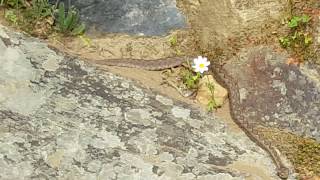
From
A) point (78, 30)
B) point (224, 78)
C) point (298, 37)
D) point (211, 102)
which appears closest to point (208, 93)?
point (211, 102)

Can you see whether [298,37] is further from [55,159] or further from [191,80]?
[55,159]

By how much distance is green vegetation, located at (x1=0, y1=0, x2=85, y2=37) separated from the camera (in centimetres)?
556

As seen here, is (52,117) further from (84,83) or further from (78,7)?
(78,7)

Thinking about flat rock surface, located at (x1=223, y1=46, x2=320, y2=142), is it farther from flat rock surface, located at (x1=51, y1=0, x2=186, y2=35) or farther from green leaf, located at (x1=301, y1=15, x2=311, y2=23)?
flat rock surface, located at (x1=51, y1=0, x2=186, y2=35)

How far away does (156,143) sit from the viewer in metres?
4.85

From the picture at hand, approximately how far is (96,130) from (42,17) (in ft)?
4.15

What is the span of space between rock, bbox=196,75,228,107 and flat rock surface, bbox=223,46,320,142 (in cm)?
9

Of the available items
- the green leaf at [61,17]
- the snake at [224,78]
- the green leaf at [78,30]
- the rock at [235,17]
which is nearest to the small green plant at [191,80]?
the snake at [224,78]

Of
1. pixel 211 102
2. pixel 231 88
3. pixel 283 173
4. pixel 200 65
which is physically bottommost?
pixel 283 173

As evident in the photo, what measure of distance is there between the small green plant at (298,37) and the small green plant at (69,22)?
1.55m

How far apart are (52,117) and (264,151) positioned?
4.76ft

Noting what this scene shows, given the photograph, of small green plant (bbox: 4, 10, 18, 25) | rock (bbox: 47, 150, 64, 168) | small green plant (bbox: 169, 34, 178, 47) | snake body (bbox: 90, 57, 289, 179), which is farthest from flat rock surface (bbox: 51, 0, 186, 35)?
rock (bbox: 47, 150, 64, 168)

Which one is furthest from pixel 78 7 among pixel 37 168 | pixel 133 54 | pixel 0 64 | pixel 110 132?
pixel 37 168

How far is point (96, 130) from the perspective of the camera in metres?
4.83
